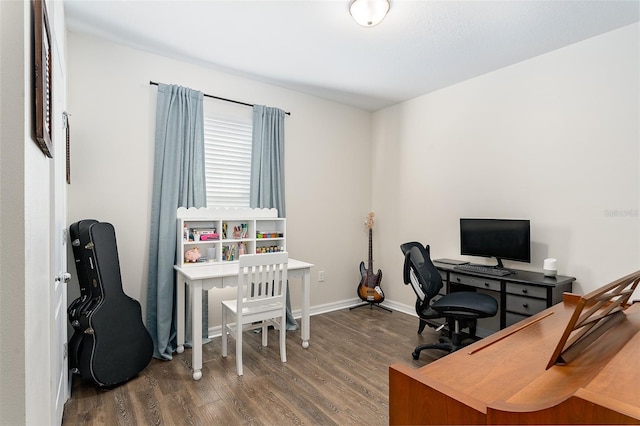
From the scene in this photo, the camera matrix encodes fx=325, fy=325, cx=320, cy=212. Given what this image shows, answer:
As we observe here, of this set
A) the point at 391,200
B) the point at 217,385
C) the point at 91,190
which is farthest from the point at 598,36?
the point at 91,190

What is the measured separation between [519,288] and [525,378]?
202 cm

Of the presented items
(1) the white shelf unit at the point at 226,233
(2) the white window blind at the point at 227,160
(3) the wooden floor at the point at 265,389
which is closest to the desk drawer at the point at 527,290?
(3) the wooden floor at the point at 265,389

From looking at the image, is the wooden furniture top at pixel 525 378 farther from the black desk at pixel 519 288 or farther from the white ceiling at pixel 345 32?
the white ceiling at pixel 345 32

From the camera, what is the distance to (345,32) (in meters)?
2.60

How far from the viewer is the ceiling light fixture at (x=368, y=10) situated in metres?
2.16

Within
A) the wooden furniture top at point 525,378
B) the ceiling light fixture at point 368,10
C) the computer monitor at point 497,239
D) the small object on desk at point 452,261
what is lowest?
the small object on desk at point 452,261

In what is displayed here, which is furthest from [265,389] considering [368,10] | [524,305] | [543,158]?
[543,158]

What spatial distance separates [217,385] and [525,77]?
3787 millimetres

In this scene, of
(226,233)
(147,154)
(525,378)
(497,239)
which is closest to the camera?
(525,378)

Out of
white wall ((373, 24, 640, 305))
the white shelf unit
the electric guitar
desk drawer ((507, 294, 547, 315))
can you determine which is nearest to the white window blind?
the white shelf unit

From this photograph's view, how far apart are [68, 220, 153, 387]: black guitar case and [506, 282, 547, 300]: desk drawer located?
3.02 m

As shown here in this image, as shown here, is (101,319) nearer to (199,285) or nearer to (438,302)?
(199,285)

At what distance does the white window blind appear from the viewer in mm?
3326

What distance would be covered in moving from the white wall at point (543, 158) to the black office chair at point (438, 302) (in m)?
0.82
